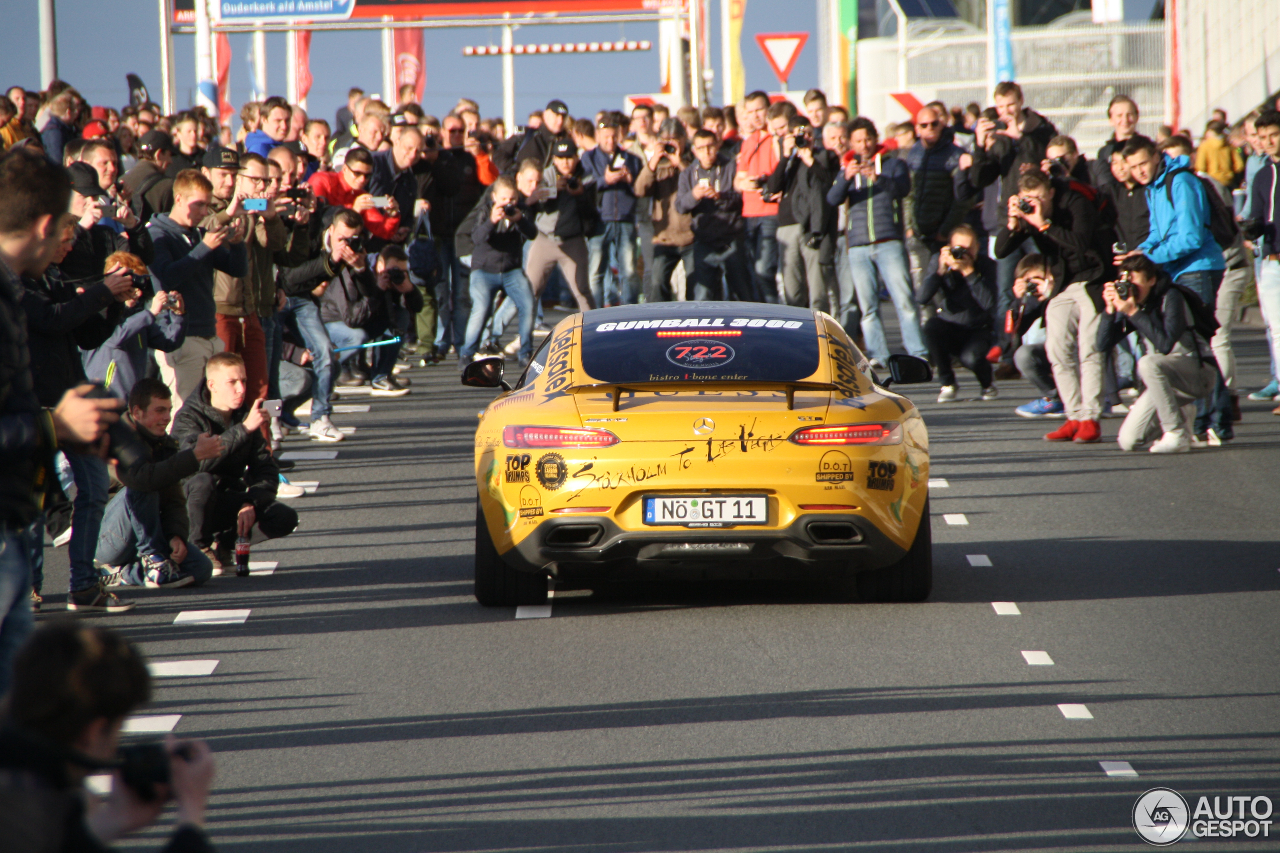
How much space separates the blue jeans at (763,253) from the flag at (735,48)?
2096cm

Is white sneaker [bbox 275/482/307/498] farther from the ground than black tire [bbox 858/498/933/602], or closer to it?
farther from the ground

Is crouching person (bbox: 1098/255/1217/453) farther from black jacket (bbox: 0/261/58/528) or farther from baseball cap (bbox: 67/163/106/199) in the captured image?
black jacket (bbox: 0/261/58/528)

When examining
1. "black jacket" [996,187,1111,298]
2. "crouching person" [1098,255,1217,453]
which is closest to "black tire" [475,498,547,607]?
"crouching person" [1098,255,1217,453]

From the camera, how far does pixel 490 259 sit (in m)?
16.0

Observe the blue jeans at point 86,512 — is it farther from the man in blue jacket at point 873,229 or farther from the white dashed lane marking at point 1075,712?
the man in blue jacket at point 873,229

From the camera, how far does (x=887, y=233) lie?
51.1 feet

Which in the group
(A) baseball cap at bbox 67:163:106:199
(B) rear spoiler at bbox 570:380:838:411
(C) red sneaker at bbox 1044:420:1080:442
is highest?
(A) baseball cap at bbox 67:163:106:199

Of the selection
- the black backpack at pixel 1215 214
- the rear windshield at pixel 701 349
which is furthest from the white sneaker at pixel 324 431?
the black backpack at pixel 1215 214

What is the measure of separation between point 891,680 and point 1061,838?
164 centimetres

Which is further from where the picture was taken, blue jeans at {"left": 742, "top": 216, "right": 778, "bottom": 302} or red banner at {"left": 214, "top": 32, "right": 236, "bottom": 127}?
red banner at {"left": 214, "top": 32, "right": 236, "bottom": 127}

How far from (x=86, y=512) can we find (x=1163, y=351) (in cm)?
753

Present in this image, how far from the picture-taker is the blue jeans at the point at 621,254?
18.0 meters

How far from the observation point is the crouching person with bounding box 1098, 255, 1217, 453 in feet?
37.4

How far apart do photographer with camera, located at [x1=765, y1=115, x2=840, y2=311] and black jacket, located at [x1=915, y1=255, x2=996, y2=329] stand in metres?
1.95
